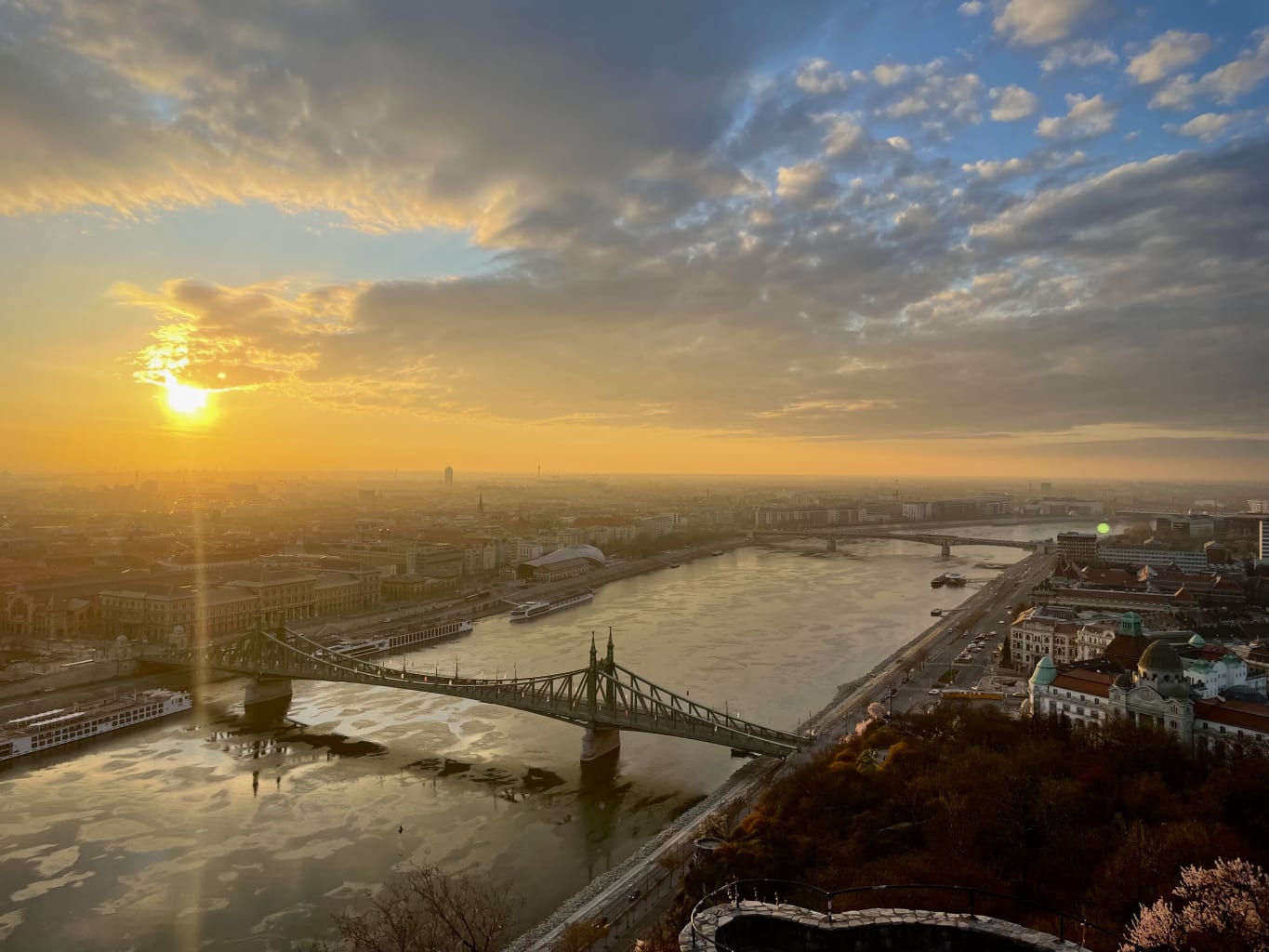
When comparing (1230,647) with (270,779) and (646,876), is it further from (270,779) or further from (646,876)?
(270,779)

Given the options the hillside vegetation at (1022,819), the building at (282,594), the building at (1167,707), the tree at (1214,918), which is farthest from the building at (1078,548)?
the tree at (1214,918)

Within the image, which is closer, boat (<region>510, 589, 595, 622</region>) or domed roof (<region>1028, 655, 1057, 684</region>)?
domed roof (<region>1028, 655, 1057, 684</region>)

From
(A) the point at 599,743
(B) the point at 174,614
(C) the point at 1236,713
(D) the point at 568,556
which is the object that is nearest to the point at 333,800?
(A) the point at 599,743

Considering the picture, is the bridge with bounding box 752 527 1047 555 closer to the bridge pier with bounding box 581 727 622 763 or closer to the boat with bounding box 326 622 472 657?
the boat with bounding box 326 622 472 657

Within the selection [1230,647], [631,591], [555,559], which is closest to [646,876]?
[1230,647]

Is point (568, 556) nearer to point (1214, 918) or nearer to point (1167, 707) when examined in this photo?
point (1167, 707)

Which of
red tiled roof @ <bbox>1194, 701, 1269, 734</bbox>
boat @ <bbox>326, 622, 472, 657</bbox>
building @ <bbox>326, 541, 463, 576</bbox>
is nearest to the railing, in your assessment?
red tiled roof @ <bbox>1194, 701, 1269, 734</bbox>
